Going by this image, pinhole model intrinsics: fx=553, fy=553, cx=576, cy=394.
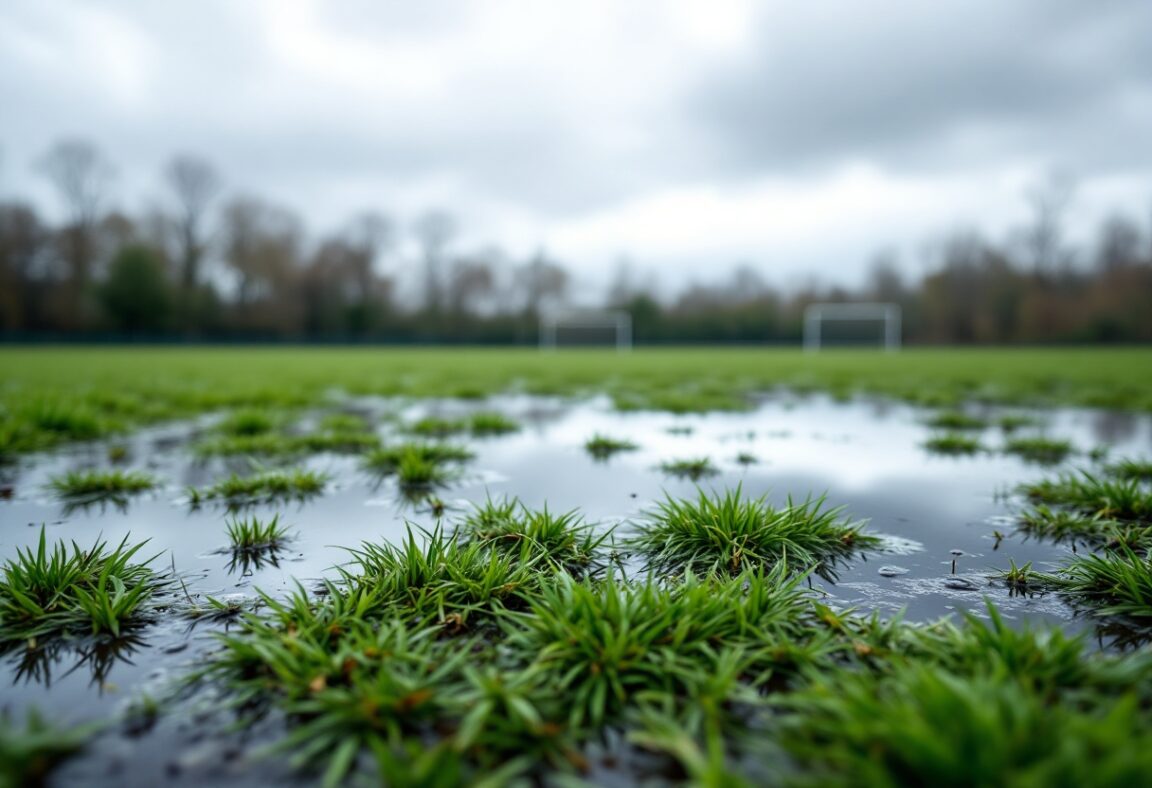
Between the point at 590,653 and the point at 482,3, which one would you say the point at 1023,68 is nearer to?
the point at 482,3

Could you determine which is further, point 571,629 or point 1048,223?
point 1048,223

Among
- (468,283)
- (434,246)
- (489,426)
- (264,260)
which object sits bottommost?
(489,426)

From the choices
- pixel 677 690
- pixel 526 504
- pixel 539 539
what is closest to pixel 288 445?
pixel 526 504

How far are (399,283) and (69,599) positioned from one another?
55.9 metres

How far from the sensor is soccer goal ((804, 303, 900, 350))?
44281 millimetres

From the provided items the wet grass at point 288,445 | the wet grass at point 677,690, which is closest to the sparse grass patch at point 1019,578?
the wet grass at point 677,690

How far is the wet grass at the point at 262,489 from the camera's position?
A: 3120 millimetres

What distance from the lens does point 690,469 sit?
3820 mm

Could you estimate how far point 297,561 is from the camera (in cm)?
222

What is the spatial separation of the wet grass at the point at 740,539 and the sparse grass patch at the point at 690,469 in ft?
4.03

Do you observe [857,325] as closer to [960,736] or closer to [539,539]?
[539,539]

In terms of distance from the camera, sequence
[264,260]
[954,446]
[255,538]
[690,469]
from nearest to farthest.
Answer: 1. [255,538]
2. [690,469]
3. [954,446]
4. [264,260]

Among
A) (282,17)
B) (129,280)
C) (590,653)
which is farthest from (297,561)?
(129,280)

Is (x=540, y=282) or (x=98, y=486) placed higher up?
(x=540, y=282)
